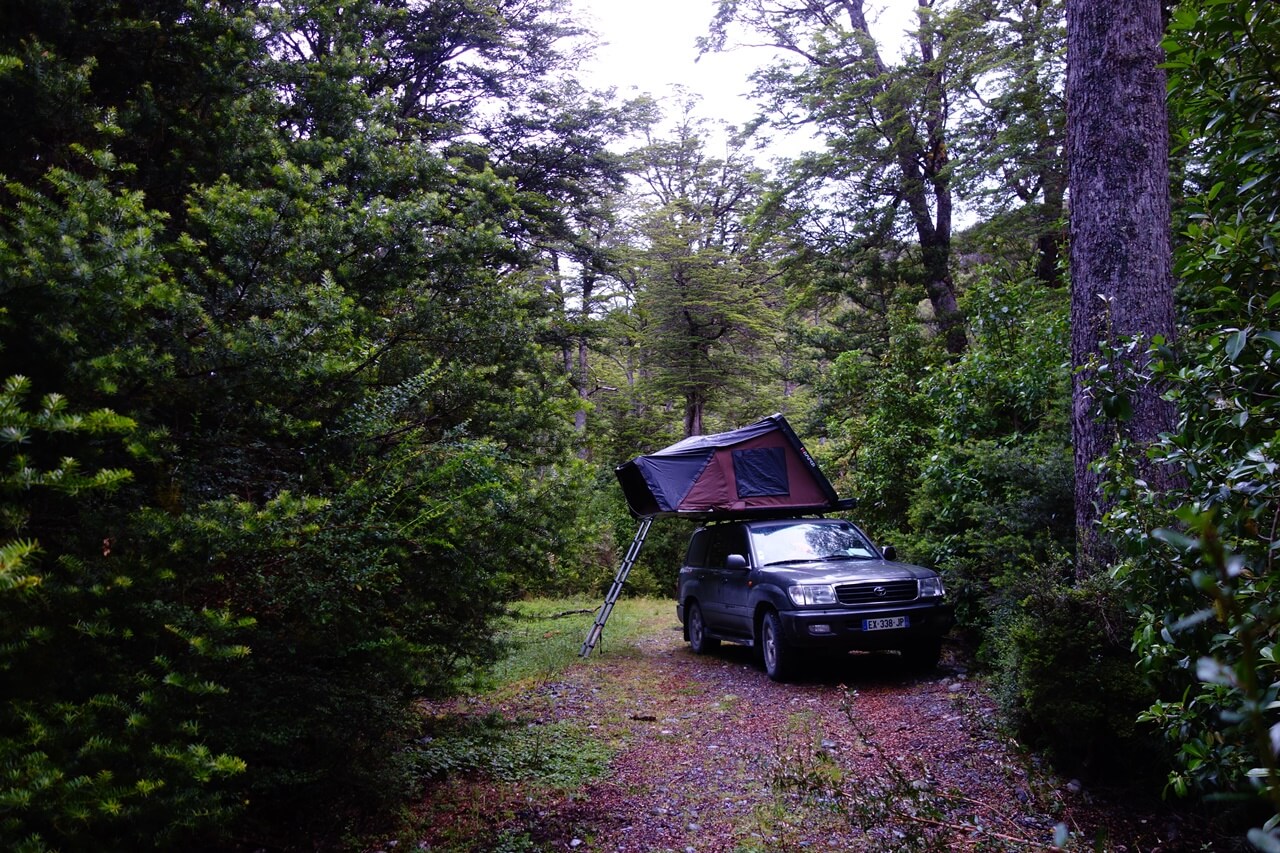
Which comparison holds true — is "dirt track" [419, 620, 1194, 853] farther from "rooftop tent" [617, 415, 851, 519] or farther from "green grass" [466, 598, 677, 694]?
"rooftop tent" [617, 415, 851, 519]

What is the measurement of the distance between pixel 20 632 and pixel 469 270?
476cm

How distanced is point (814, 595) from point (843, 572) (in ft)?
1.94

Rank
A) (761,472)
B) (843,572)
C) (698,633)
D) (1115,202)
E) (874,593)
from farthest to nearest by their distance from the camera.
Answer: (761,472) < (698,633) < (843,572) < (874,593) < (1115,202)

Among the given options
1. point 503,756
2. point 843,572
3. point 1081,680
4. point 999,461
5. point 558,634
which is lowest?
point 558,634

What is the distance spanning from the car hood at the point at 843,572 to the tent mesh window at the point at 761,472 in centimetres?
230

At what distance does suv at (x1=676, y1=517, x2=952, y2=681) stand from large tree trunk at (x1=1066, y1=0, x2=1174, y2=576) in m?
2.81

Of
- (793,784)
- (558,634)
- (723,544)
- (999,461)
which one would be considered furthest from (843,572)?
(558,634)

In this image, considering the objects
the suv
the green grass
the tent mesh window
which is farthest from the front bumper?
the tent mesh window

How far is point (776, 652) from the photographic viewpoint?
28.9 feet

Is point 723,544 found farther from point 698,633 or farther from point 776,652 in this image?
point 776,652

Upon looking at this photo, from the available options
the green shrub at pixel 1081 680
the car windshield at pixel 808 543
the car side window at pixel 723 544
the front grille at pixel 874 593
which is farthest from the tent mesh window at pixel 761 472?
the green shrub at pixel 1081 680

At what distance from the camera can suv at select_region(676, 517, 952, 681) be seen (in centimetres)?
826

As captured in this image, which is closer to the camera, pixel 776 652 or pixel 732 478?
pixel 776 652

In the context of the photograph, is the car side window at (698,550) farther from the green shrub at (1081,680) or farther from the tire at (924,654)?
the green shrub at (1081,680)
